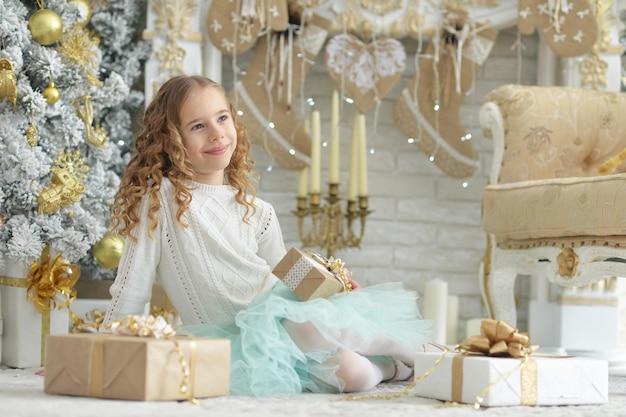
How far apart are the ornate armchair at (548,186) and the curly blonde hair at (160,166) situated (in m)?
0.76

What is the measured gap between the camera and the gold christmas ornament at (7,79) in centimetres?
216

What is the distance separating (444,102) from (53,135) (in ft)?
4.37

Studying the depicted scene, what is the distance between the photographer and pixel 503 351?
1511 millimetres

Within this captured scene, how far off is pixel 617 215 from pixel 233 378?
0.97m

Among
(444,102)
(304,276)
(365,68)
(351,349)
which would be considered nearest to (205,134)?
(304,276)

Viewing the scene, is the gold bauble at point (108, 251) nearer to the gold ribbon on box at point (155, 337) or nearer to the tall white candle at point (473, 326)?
the gold ribbon on box at point (155, 337)

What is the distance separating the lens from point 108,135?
2756 mm

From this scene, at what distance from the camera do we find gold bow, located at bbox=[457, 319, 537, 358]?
1510mm

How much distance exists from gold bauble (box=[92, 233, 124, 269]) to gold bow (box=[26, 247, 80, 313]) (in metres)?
0.15

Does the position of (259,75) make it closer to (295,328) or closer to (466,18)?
(466,18)

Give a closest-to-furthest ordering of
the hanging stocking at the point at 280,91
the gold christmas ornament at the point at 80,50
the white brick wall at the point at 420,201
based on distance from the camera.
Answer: the gold christmas ornament at the point at 80,50, the hanging stocking at the point at 280,91, the white brick wall at the point at 420,201

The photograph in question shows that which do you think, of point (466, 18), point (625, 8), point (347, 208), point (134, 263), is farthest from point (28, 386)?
point (625, 8)

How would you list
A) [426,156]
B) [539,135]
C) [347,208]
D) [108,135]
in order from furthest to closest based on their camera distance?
[426,156], [347,208], [108,135], [539,135]

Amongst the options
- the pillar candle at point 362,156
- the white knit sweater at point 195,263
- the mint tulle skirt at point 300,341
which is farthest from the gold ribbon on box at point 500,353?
the pillar candle at point 362,156
